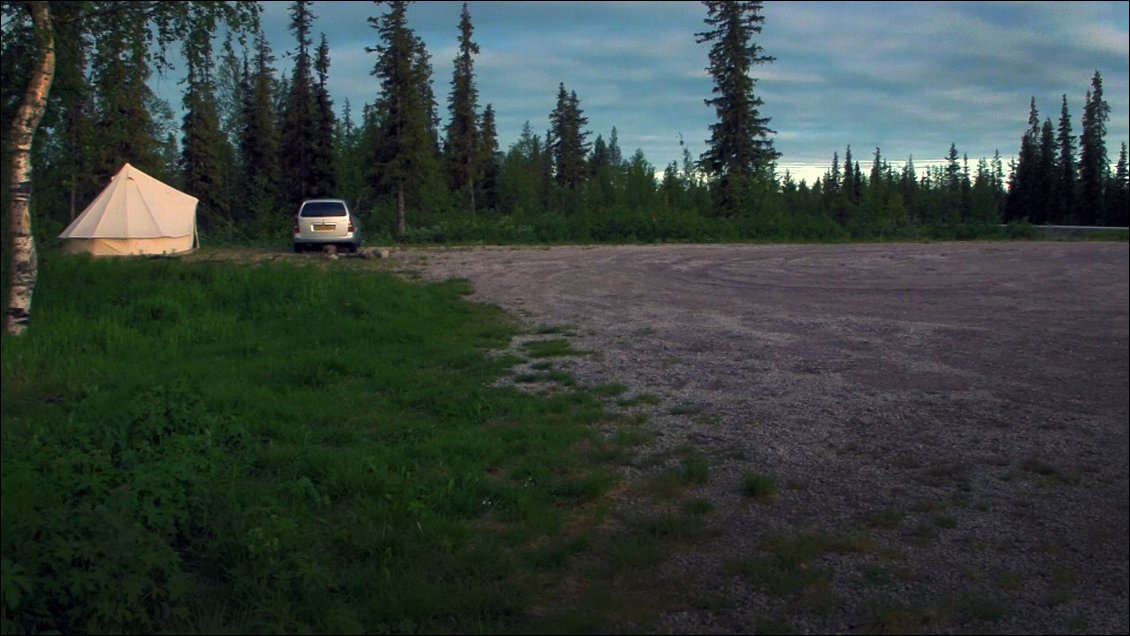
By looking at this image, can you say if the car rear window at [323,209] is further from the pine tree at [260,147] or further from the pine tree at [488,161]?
the pine tree at [488,161]

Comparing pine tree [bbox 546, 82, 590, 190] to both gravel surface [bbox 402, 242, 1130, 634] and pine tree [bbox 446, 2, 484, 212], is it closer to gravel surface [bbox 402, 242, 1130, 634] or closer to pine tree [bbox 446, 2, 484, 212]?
pine tree [bbox 446, 2, 484, 212]

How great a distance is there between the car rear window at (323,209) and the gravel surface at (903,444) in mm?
15758

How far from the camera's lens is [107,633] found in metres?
4.39

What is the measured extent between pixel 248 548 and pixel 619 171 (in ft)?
188

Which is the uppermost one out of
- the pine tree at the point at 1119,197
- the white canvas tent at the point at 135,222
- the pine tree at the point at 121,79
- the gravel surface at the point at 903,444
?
the pine tree at the point at 121,79

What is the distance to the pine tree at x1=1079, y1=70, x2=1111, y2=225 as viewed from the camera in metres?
5.46

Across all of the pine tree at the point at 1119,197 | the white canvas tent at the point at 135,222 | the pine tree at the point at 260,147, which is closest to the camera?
the pine tree at the point at 1119,197

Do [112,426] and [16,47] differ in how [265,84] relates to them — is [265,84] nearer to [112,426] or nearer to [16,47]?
[16,47]

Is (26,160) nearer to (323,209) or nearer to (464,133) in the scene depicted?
(323,209)

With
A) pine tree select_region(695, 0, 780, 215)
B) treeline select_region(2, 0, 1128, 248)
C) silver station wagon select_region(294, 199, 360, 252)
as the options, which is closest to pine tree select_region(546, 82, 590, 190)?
treeline select_region(2, 0, 1128, 248)

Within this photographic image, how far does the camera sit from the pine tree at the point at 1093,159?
17.9ft

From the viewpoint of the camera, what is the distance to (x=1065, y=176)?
6.13m

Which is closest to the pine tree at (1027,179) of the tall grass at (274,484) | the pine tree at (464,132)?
the tall grass at (274,484)

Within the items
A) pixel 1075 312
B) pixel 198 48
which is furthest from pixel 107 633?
pixel 1075 312
